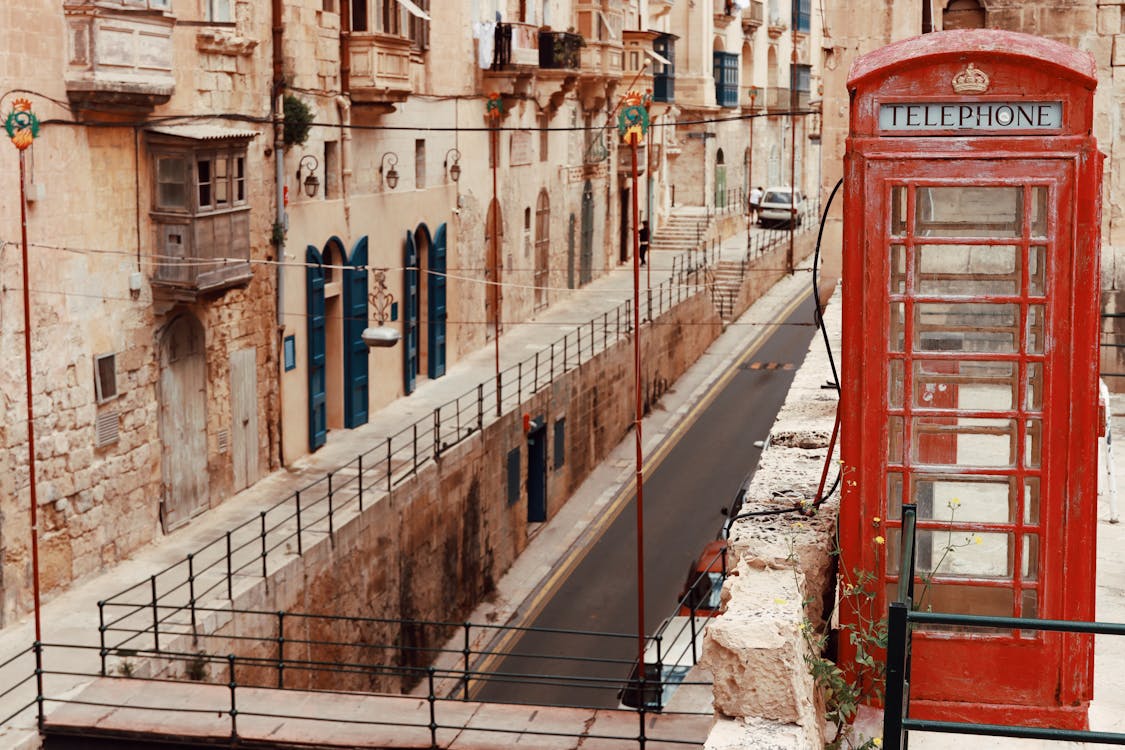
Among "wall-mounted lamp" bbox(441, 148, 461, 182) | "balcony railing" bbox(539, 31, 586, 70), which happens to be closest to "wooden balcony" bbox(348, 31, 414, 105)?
"wall-mounted lamp" bbox(441, 148, 461, 182)

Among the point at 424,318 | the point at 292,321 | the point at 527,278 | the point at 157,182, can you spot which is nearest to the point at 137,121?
the point at 157,182

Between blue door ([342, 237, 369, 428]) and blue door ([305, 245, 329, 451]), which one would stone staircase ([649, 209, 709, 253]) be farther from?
blue door ([305, 245, 329, 451])

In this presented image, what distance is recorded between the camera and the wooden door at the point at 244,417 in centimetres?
2262

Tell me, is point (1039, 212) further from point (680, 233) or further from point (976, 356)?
point (680, 233)

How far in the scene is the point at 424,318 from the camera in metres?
31.3

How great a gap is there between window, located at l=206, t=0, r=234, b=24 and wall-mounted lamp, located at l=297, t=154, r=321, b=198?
3284mm

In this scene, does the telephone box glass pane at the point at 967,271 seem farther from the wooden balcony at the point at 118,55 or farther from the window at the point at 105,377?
the window at the point at 105,377

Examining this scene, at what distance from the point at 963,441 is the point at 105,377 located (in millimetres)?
13737

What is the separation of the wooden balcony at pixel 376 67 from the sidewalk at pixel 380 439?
523 centimetres

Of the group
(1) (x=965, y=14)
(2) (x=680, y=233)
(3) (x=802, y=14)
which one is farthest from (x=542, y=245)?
(3) (x=802, y=14)

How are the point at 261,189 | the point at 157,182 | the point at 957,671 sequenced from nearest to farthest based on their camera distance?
the point at 957,671 < the point at 157,182 < the point at 261,189

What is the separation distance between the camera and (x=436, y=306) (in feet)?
104

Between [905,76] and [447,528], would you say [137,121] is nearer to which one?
[447,528]

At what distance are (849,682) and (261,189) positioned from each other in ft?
56.2
